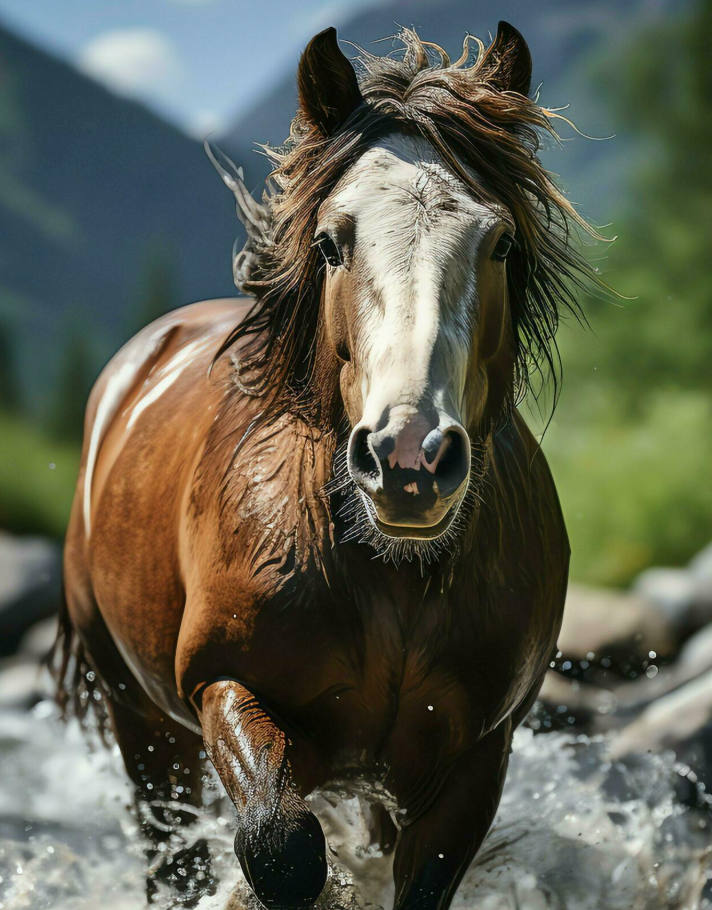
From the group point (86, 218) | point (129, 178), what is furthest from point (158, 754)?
point (129, 178)

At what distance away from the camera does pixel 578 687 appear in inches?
195

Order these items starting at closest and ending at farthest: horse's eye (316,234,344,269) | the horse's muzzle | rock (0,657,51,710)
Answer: the horse's muzzle → horse's eye (316,234,344,269) → rock (0,657,51,710)

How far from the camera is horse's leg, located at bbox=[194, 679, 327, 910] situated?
1672 mm

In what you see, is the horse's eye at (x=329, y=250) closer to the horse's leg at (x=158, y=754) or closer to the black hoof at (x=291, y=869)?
the black hoof at (x=291, y=869)

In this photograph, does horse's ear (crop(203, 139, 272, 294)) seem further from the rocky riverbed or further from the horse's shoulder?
the rocky riverbed

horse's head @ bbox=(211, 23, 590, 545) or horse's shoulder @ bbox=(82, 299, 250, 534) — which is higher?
horse's head @ bbox=(211, 23, 590, 545)

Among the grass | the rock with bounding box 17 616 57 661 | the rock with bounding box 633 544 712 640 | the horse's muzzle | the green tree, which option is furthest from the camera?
the green tree

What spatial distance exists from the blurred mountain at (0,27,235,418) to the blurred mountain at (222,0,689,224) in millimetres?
811

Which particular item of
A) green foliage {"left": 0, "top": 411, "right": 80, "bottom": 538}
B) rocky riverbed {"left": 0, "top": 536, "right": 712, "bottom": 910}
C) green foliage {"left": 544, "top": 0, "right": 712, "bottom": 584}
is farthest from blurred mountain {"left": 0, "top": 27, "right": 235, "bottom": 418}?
rocky riverbed {"left": 0, "top": 536, "right": 712, "bottom": 910}

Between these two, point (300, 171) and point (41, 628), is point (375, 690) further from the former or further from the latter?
point (41, 628)

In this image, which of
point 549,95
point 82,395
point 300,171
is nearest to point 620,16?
point 549,95

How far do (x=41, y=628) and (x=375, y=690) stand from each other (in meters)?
4.42

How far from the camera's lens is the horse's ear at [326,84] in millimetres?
1790

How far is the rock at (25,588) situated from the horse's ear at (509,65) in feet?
14.4
